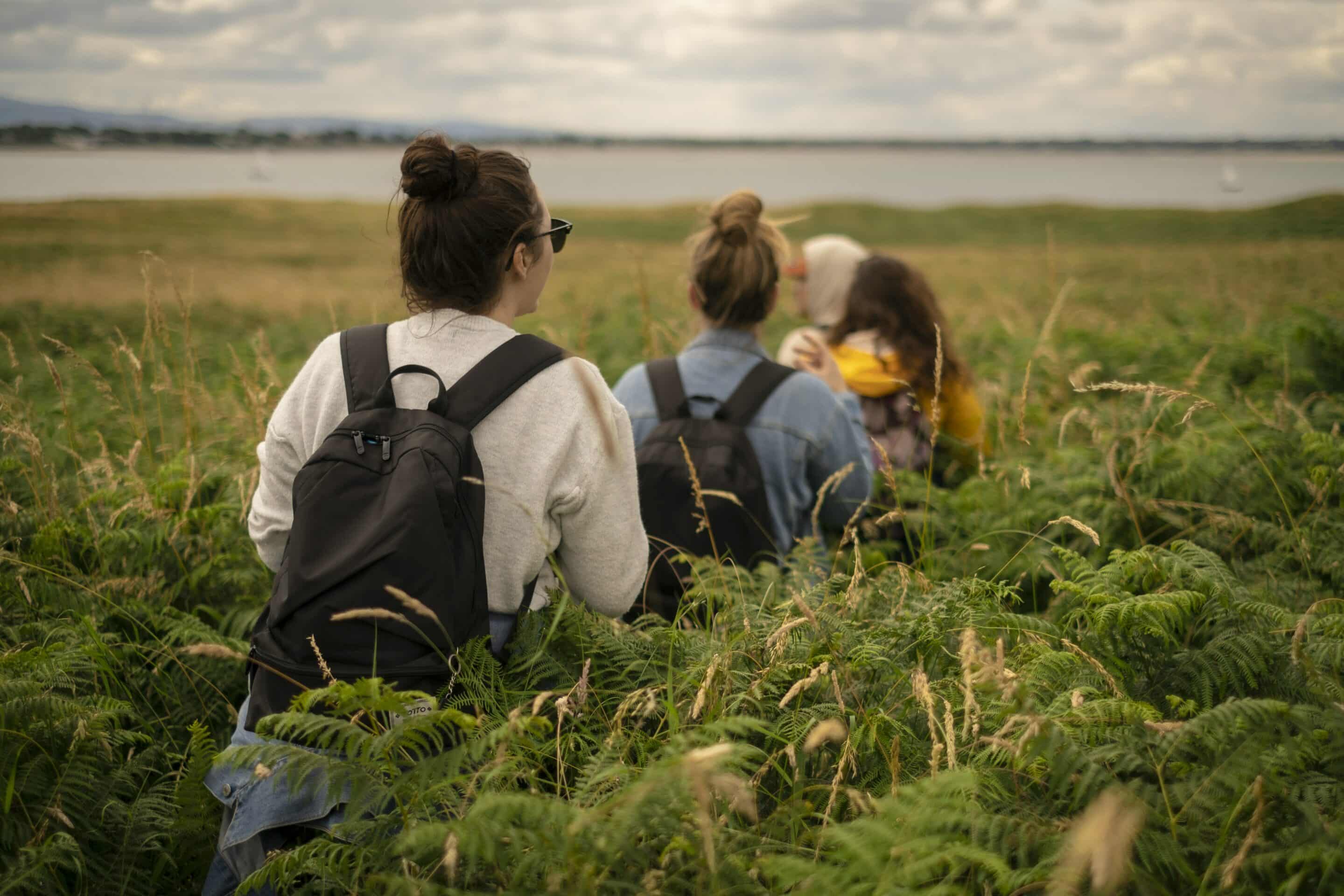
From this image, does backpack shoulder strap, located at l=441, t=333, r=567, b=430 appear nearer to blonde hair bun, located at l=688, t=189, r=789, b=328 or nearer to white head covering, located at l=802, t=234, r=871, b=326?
blonde hair bun, located at l=688, t=189, r=789, b=328

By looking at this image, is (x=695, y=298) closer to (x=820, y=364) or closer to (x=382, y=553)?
(x=820, y=364)

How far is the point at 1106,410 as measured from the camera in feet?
19.4

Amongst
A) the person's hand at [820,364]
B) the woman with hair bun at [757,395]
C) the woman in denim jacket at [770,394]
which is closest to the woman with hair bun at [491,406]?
the woman with hair bun at [757,395]

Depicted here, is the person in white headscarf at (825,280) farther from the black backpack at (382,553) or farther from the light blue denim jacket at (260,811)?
the light blue denim jacket at (260,811)

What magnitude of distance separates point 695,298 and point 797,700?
227 cm

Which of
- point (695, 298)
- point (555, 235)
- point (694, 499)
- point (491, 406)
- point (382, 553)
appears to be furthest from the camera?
point (695, 298)

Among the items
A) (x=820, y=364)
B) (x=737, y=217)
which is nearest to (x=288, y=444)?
(x=737, y=217)

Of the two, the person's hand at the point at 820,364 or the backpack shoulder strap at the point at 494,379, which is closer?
the backpack shoulder strap at the point at 494,379

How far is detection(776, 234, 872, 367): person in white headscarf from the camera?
5.54 m

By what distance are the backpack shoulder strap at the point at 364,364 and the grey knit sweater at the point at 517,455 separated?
0.03 meters

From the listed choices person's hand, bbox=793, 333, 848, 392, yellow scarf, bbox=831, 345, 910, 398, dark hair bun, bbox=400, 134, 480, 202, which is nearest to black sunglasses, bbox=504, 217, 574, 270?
dark hair bun, bbox=400, 134, 480, 202

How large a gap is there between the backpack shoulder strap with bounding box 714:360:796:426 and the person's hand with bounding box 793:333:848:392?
2.24 feet

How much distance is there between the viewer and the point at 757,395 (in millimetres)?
3887

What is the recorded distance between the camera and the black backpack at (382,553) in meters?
2.01
